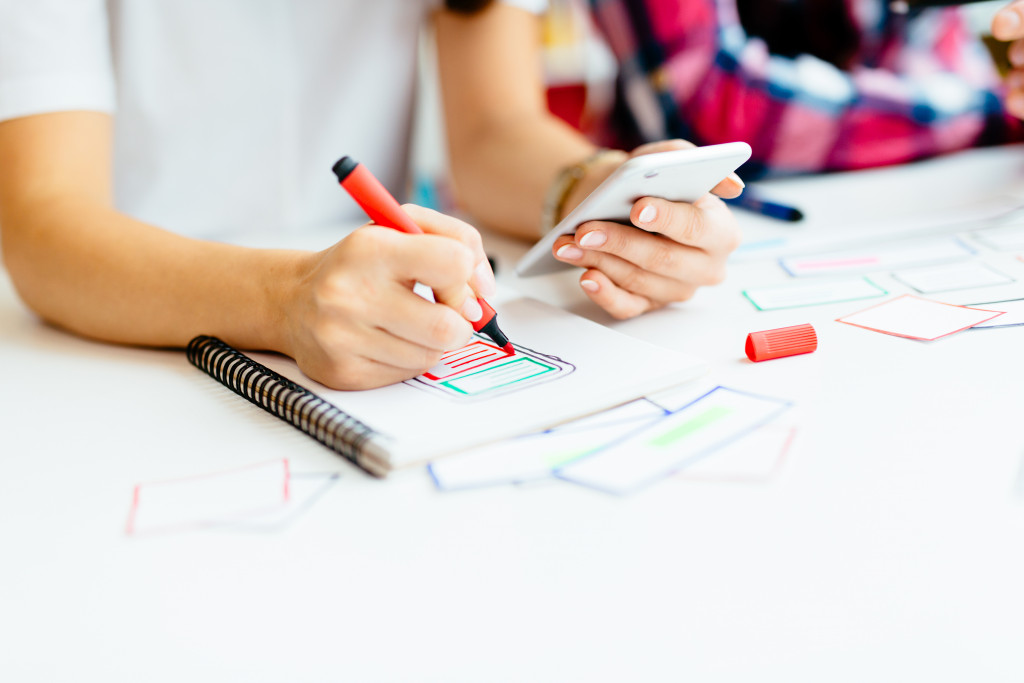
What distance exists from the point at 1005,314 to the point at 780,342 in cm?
17

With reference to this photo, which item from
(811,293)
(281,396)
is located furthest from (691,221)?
(281,396)

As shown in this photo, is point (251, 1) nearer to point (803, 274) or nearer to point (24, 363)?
point (24, 363)

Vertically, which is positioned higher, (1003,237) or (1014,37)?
(1014,37)

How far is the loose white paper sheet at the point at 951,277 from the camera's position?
57cm

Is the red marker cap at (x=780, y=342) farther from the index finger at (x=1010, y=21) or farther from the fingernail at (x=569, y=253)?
the index finger at (x=1010, y=21)

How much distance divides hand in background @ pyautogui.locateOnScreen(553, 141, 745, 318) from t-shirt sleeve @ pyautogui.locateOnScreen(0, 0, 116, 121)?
41cm

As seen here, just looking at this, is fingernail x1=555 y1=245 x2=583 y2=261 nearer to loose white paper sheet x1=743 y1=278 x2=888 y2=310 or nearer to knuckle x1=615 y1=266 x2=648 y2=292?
knuckle x1=615 y1=266 x2=648 y2=292

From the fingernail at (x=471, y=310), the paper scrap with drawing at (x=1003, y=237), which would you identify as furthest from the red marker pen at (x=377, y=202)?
the paper scrap with drawing at (x=1003, y=237)

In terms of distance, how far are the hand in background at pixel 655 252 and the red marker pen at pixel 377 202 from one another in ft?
0.32

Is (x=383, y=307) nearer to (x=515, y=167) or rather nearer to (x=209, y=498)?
(x=209, y=498)

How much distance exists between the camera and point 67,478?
39 centimetres

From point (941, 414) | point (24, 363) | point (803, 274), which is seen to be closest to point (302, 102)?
point (24, 363)

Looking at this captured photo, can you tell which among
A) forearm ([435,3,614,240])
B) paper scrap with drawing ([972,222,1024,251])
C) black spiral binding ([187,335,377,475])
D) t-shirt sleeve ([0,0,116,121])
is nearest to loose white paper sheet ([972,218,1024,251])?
paper scrap with drawing ([972,222,1024,251])

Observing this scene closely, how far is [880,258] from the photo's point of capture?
65 cm
